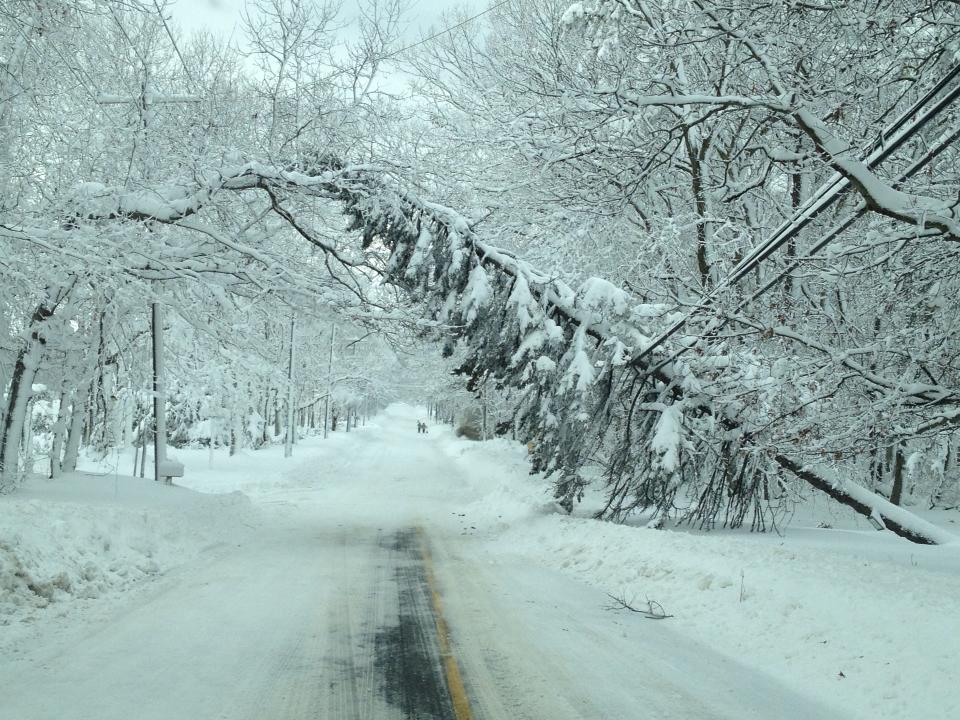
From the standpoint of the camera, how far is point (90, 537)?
31.7ft

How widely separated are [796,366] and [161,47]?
622 inches

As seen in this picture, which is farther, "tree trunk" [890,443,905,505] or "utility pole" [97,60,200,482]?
"tree trunk" [890,443,905,505]

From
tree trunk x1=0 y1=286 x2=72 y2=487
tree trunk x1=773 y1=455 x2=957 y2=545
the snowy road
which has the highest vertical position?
tree trunk x1=0 y1=286 x2=72 y2=487

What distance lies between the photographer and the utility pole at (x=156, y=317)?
1103 cm

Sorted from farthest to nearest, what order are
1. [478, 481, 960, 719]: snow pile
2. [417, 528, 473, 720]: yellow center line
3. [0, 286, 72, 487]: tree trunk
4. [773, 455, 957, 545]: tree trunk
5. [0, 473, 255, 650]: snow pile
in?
[0, 286, 72, 487]: tree trunk, [773, 455, 957, 545]: tree trunk, [0, 473, 255, 650]: snow pile, [478, 481, 960, 719]: snow pile, [417, 528, 473, 720]: yellow center line

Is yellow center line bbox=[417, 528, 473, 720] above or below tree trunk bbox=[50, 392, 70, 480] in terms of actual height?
below

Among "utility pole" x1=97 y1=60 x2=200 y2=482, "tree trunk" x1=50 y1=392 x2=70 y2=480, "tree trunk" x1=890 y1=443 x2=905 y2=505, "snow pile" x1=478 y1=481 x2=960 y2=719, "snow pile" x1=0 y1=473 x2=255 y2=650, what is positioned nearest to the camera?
"snow pile" x1=478 y1=481 x2=960 y2=719

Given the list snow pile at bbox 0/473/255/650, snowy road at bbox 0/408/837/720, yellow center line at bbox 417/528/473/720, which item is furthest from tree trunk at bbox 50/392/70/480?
yellow center line at bbox 417/528/473/720

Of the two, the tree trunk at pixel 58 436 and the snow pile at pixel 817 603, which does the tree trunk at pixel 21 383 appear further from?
the snow pile at pixel 817 603

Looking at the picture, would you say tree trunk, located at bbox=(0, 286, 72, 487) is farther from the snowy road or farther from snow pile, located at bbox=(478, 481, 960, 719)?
snow pile, located at bbox=(478, 481, 960, 719)

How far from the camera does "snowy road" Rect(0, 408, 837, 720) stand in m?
5.03

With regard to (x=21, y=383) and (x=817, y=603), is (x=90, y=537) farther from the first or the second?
(x=817, y=603)

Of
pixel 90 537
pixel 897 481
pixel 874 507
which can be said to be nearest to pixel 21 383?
pixel 90 537

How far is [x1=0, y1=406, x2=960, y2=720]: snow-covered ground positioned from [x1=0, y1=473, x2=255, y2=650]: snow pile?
3 cm
